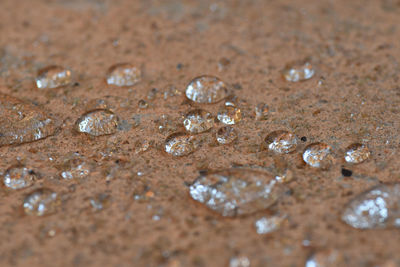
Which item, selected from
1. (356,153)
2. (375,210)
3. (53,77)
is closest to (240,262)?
(375,210)

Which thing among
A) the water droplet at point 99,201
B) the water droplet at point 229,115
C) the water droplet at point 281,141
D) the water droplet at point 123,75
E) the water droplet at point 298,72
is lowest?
the water droplet at point 99,201

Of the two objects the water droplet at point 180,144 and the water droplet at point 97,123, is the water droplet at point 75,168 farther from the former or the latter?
the water droplet at point 180,144

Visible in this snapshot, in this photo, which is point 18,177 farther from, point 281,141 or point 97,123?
point 281,141

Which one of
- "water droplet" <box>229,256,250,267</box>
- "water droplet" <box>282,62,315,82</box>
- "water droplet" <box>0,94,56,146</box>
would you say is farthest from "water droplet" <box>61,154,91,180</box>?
"water droplet" <box>282,62,315,82</box>

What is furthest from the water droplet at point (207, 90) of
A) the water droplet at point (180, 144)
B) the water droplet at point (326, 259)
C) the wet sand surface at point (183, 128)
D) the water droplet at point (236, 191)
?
the water droplet at point (326, 259)

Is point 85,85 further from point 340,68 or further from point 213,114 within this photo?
point 340,68
